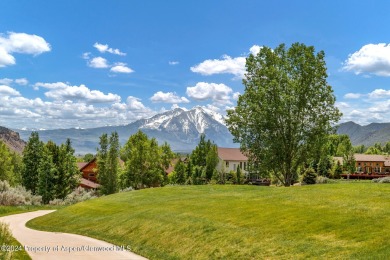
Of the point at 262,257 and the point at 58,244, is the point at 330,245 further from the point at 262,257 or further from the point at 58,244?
the point at 58,244

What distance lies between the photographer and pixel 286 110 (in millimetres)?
37062

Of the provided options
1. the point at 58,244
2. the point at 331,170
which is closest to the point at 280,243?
the point at 58,244

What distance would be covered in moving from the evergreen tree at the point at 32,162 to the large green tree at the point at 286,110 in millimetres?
47821

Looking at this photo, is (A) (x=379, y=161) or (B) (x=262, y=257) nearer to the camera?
(B) (x=262, y=257)

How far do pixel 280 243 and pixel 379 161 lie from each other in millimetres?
117538

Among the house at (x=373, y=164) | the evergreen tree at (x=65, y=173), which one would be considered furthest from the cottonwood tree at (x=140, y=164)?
the house at (x=373, y=164)

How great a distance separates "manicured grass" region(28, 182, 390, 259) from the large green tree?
9.72 m

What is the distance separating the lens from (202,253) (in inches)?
707

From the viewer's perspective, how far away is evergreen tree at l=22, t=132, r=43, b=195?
7188 cm

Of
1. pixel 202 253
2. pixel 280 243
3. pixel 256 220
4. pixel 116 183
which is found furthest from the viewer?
pixel 116 183

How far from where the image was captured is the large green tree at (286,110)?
37.4 meters

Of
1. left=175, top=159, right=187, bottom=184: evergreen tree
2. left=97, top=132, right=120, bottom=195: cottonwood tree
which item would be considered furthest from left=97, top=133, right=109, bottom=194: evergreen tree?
left=175, top=159, right=187, bottom=184: evergreen tree

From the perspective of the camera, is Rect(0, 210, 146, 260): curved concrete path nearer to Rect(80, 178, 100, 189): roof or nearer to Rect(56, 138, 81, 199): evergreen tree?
Rect(56, 138, 81, 199): evergreen tree

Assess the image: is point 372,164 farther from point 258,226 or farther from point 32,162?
point 258,226
